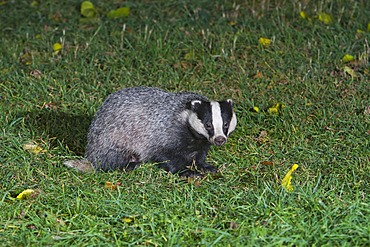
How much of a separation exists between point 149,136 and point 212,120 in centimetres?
60

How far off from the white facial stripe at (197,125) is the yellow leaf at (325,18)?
333cm

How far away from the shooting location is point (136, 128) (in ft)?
19.6

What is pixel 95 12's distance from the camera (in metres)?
9.04

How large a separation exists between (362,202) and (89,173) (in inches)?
82.6

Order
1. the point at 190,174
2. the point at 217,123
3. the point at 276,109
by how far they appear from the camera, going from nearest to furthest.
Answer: the point at 217,123, the point at 190,174, the point at 276,109

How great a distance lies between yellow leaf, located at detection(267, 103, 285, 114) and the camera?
6.83m

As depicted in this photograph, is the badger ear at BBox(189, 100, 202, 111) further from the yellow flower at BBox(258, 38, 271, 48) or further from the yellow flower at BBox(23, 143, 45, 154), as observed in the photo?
the yellow flower at BBox(258, 38, 271, 48)

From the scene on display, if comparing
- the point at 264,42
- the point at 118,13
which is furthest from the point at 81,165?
the point at 118,13

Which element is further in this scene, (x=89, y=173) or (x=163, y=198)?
(x=89, y=173)

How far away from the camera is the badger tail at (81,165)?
5.84 meters

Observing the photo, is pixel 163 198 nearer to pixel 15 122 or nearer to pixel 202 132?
pixel 202 132

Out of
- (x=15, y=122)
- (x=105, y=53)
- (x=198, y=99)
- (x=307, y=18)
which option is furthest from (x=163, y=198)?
(x=307, y=18)

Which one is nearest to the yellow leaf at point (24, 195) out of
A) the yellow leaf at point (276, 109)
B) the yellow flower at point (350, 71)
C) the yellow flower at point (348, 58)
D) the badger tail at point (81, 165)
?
the badger tail at point (81, 165)

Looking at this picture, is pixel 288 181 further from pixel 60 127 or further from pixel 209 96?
pixel 60 127
